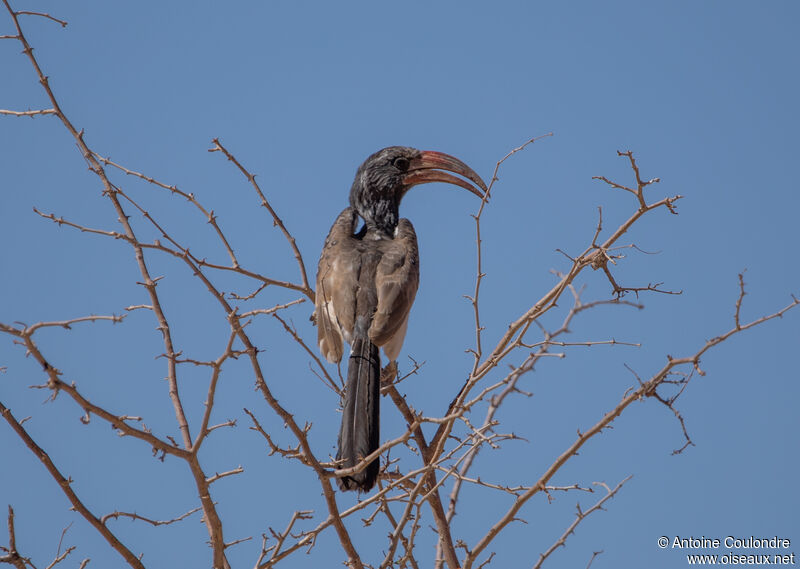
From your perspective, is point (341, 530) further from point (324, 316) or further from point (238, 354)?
point (324, 316)

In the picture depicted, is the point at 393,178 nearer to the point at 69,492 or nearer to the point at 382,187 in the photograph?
the point at 382,187

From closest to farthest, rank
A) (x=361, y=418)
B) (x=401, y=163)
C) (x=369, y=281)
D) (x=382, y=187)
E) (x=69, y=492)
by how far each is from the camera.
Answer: (x=69, y=492), (x=361, y=418), (x=369, y=281), (x=382, y=187), (x=401, y=163)

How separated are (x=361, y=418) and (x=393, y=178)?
215 cm

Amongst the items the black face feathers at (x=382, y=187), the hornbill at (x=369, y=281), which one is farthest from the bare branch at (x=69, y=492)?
the black face feathers at (x=382, y=187)

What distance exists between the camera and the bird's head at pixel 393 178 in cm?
594

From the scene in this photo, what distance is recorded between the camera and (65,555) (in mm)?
3457

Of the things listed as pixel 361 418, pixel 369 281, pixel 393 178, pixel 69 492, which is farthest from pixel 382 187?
pixel 69 492

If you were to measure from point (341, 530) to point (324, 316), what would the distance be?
1.79m

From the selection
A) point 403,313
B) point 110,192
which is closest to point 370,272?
point 403,313

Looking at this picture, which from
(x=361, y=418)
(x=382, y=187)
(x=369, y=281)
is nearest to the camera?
(x=361, y=418)

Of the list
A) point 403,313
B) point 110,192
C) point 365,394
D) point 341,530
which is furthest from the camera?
point 403,313

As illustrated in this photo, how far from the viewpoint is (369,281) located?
505 centimetres

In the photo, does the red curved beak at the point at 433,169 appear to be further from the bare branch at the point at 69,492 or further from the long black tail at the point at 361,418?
the bare branch at the point at 69,492

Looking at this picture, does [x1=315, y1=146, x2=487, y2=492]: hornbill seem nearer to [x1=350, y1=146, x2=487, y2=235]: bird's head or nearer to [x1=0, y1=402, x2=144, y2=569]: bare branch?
[x1=350, y1=146, x2=487, y2=235]: bird's head
